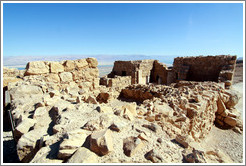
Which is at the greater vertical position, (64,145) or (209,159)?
(64,145)

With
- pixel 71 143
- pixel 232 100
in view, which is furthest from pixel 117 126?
pixel 232 100

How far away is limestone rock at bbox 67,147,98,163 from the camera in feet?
4.86

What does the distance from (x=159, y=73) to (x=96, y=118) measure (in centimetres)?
1308

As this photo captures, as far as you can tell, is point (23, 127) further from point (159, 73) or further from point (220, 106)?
point (159, 73)

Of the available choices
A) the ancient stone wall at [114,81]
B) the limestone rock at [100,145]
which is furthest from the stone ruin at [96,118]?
the ancient stone wall at [114,81]

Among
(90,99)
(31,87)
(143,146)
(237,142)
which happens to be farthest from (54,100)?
(237,142)

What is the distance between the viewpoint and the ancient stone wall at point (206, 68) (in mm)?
9190

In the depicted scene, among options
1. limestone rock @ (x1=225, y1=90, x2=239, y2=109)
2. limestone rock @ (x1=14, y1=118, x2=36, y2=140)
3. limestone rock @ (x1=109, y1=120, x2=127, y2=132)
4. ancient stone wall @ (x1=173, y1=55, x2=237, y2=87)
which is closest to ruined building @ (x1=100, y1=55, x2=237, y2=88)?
ancient stone wall @ (x1=173, y1=55, x2=237, y2=87)

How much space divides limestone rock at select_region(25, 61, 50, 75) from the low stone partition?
383 centimetres

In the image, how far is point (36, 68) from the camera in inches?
197

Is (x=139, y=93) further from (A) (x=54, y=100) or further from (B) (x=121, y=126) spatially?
(B) (x=121, y=126)

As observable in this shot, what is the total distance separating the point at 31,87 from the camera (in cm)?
404

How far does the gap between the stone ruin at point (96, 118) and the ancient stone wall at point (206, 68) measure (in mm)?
714

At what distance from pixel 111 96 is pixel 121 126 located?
521 cm
